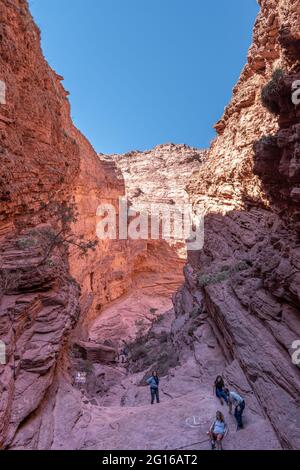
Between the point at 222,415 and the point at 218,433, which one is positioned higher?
the point at 222,415

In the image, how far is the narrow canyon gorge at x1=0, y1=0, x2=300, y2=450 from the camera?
8.55m

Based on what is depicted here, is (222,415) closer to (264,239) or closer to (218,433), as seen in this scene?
(218,433)

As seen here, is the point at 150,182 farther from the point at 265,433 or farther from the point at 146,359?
the point at 265,433

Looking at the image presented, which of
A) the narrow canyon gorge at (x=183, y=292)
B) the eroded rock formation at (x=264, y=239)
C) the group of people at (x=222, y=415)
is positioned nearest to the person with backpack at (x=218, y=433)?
the group of people at (x=222, y=415)

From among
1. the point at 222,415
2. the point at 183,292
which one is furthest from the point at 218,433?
the point at 183,292

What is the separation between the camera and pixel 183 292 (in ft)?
84.7

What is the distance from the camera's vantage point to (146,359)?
67.9ft

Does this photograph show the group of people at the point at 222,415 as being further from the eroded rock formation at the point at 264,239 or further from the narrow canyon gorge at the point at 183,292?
the eroded rock formation at the point at 264,239

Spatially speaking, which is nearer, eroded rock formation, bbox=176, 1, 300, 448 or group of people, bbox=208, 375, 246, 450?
group of people, bbox=208, 375, 246, 450

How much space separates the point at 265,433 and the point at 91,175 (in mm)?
33023

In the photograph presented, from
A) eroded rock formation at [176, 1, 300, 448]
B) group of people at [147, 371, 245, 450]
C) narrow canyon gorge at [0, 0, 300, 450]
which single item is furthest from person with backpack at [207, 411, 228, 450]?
eroded rock formation at [176, 1, 300, 448]

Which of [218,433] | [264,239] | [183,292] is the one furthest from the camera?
[183,292]

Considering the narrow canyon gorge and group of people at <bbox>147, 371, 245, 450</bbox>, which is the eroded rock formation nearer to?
the narrow canyon gorge
